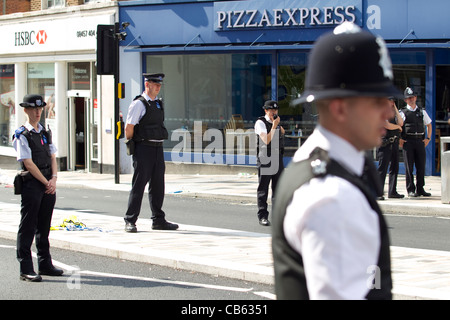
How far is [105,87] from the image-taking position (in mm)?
22266

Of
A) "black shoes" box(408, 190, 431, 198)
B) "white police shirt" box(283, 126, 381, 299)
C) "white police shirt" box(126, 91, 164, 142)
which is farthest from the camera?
"black shoes" box(408, 190, 431, 198)

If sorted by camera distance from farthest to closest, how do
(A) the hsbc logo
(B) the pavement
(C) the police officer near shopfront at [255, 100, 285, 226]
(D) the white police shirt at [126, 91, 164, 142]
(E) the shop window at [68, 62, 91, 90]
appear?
(A) the hsbc logo, (E) the shop window at [68, 62, 91, 90], (C) the police officer near shopfront at [255, 100, 285, 226], (D) the white police shirt at [126, 91, 164, 142], (B) the pavement

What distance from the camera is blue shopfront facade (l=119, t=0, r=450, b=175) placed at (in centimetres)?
1738

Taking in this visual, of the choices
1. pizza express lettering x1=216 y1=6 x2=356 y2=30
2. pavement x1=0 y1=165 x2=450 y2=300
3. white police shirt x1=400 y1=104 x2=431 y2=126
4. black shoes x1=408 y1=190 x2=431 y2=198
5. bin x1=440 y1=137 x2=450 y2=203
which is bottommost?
pavement x1=0 y1=165 x2=450 y2=300

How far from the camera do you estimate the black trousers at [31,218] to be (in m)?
7.54

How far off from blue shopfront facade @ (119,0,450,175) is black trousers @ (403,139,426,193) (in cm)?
338

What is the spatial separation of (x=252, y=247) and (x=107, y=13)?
14.9m

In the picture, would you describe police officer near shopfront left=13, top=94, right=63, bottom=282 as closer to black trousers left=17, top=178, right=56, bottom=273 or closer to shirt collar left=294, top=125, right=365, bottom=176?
black trousers left=17, top=178, right=56, bottom=273

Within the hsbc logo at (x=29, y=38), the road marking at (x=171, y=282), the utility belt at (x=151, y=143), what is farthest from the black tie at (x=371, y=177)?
the hsbc logo at (x=29, y=38)

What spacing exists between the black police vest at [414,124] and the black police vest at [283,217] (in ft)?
39.8

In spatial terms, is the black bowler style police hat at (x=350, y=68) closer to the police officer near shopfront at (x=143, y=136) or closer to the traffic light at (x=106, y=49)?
the police officer near shopfront at (x=143, y=136)

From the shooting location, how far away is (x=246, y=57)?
20156mm

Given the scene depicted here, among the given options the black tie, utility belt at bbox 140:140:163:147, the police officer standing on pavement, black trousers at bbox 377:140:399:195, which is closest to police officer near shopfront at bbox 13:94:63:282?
utility belt at bbox 140:140:163:147
